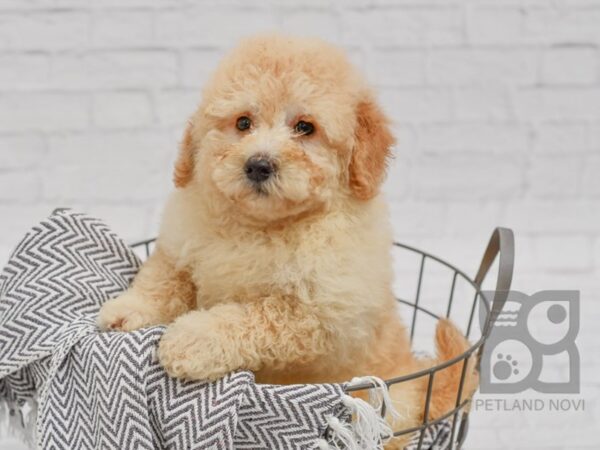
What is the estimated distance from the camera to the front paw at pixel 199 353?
1027 mm

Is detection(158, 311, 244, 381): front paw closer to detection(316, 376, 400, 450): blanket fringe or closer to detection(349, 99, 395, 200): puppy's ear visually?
detection(316, 376, 400, 450): blanket fringe

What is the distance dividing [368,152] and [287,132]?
12 centimetres

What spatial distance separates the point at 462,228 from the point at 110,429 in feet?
3.90

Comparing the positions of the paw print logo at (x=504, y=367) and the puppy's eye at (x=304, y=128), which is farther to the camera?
the paw print logo at (x=504, y=367)

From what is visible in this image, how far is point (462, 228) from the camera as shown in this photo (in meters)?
2.03

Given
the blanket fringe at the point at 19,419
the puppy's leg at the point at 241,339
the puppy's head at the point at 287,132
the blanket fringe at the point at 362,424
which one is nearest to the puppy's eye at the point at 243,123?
the puppy's head at the point at 287,132

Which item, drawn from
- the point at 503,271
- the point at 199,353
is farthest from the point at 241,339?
the point at 503,271

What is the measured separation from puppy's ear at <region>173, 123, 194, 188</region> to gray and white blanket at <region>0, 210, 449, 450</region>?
18 cm

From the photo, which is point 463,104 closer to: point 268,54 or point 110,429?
point 268,54

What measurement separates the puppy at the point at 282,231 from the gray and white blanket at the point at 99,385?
0.04 m

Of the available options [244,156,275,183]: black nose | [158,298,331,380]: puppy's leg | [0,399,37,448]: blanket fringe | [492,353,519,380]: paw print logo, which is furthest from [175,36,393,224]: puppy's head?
[492,353,519,380]: paw print logo

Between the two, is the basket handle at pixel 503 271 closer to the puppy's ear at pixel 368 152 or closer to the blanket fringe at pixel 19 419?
the puppy's ear at pixel 368 152

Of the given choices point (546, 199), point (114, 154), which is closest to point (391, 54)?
point (546, 199)

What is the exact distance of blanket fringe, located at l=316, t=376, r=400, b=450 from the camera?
1011 mm
